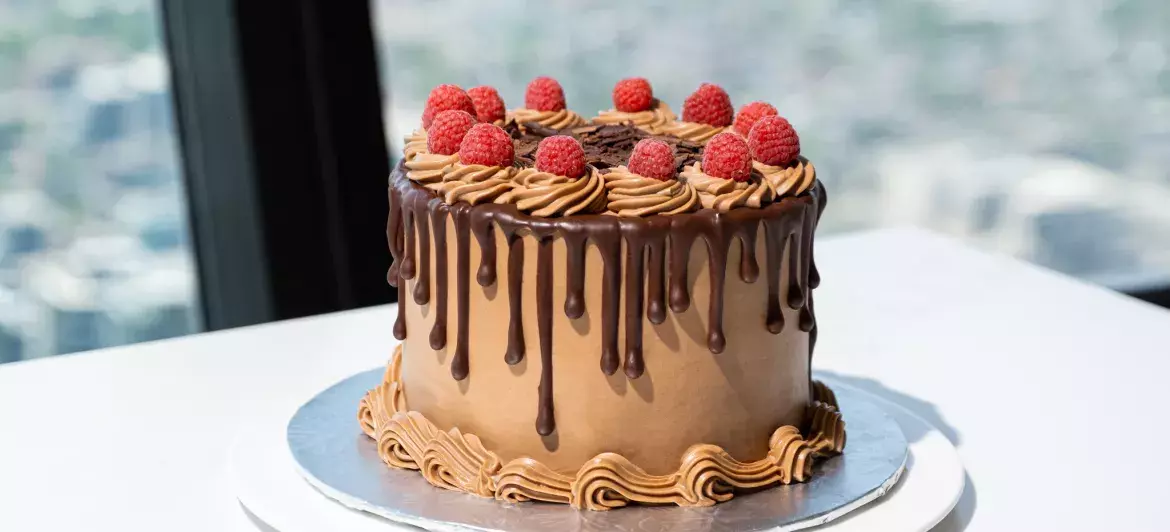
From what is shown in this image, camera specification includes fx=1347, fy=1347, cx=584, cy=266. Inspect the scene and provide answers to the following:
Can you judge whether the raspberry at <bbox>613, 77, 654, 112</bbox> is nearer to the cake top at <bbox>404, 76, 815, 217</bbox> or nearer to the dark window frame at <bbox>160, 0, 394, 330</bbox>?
the cake top at <bbox>404, 76, 815, 217</bbox>

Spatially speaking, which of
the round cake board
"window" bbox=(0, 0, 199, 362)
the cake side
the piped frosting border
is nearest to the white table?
the round cake board

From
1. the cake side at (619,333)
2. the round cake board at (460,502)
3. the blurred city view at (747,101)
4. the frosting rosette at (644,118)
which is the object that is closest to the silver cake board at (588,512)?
the round cake board at (460,502)

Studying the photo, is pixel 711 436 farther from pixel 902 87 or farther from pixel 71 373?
pixel 902 87

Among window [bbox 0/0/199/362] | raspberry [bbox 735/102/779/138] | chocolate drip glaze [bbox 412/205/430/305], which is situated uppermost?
raspberry [bbox 735/102/779/138]

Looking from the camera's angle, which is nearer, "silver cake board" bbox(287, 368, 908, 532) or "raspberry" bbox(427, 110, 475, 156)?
"silver cake board" bbox(287, 368, 908, 532)

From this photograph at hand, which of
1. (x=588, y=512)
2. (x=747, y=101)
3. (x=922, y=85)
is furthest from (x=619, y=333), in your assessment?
(x=922, y=85)

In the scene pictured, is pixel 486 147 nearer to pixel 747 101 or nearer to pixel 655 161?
pixel 655 161

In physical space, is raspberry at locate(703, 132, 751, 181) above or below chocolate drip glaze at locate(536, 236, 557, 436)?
above
